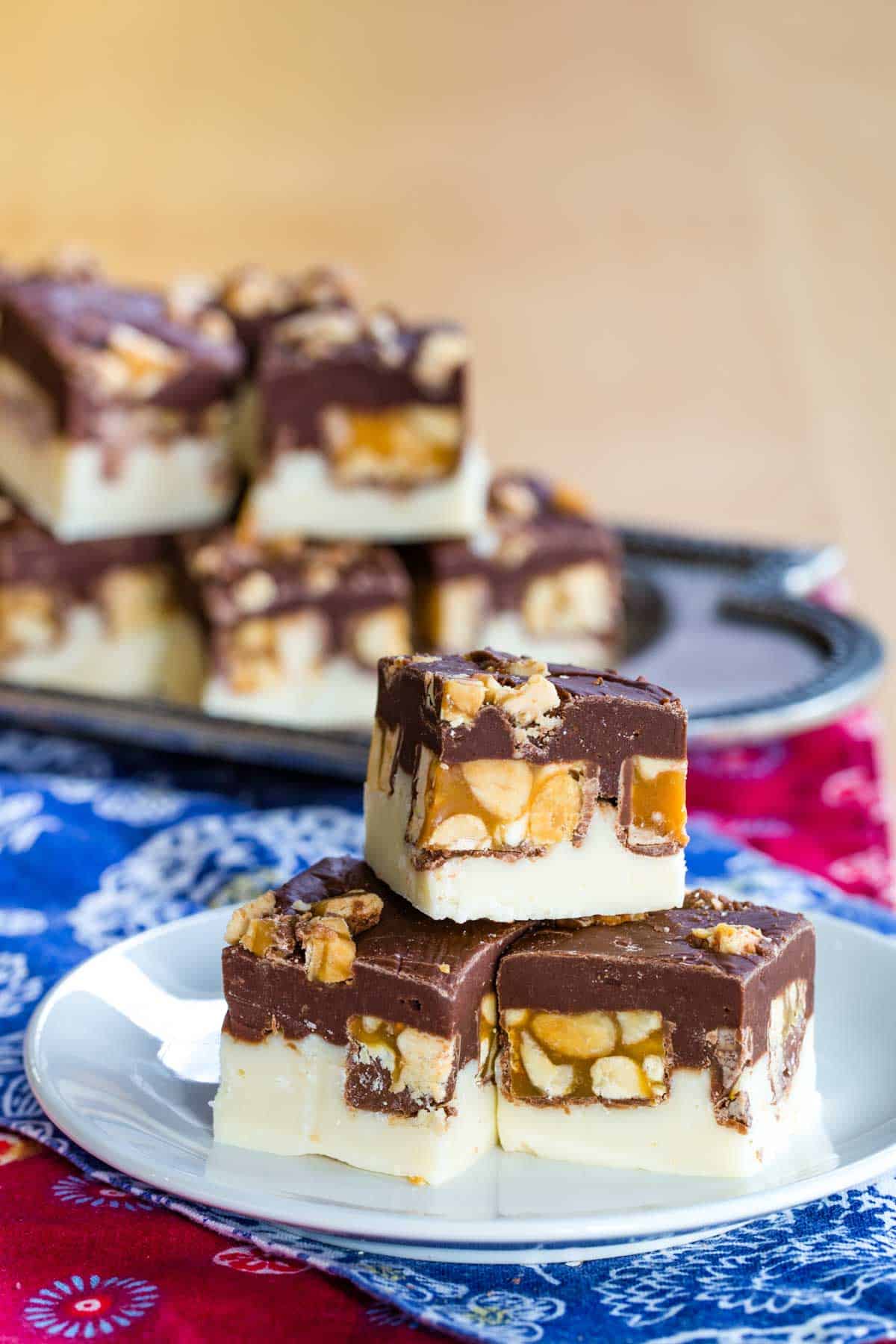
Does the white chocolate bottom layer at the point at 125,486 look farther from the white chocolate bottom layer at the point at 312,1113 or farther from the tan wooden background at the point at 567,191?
the tan wooden background at the point at 567,191

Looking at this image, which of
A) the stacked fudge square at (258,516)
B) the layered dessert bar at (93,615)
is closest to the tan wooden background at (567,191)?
the stacked fudge square at (258,516)

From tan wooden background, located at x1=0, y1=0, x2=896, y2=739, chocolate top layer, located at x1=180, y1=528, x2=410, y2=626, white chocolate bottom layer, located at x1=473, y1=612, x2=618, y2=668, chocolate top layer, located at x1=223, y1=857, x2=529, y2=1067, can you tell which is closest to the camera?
chocolate top layer, located at x1=223, y1=857, x2=529, y2=1067

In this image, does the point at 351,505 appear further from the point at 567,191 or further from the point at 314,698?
the point at 567,191

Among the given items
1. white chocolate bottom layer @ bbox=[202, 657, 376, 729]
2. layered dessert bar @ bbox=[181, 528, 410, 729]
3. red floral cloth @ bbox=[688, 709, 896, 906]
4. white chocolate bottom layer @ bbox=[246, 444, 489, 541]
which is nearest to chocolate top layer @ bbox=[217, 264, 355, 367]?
white chocolate bottom layer @ bbox=[246, 444, 489, 541]

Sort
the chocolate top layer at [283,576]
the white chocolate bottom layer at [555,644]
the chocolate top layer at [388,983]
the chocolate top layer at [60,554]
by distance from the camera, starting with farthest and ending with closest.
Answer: the white chocolate bottom layer at [555,644], the chocolate top layer at [60,554], the chocolate top layer at [283,576], the chocolate top layer at [388,983]

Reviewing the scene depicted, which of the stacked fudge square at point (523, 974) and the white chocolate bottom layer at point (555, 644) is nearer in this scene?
the stacked fudge square at point (523, 974)

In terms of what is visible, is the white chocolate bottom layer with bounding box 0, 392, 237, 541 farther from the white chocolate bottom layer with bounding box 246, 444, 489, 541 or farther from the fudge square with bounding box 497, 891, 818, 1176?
the fudge square with bounding box 497, 891, 818, 1176

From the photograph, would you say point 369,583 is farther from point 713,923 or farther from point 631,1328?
point 631,1328
